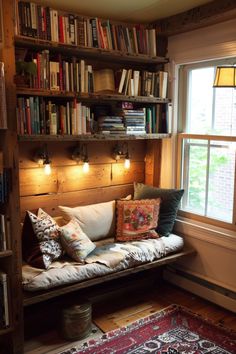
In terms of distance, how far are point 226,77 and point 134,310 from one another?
201 centimetres

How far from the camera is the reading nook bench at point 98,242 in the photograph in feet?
8.07

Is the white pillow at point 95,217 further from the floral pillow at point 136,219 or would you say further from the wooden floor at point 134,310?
the wooden floor at point 134,310

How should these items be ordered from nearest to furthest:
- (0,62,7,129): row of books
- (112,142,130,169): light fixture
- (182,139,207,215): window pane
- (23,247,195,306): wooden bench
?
(0,62,7,129): row of books, (23,247,195,306): wooden bench, (182,139,207,215): window pane, (112,142,130,169): light fixture

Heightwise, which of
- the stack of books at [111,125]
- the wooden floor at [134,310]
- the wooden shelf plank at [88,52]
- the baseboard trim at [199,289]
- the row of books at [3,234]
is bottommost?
the wooden floor at [134,310]

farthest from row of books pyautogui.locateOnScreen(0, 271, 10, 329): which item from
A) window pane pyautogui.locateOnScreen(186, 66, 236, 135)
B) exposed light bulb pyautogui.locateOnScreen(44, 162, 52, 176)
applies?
window pane pyautogui.locateOnScreen(186, 66, 236, 135)

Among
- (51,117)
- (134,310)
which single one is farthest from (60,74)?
(134,310)

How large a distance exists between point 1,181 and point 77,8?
5.26 feet

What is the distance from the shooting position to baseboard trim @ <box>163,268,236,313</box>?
9.74 feet

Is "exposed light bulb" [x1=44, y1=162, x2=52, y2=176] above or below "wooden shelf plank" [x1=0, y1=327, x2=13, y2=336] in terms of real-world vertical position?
above

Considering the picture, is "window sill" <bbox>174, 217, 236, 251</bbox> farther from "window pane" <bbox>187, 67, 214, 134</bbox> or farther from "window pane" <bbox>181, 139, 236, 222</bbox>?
"window pane" <bbox>187, 67, 214, 134</bbox>

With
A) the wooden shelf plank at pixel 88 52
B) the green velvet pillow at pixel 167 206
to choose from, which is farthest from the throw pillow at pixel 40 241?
the wooden shelf plank at pixel 88 52

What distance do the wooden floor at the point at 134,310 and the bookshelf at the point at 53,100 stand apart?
0.75 ft

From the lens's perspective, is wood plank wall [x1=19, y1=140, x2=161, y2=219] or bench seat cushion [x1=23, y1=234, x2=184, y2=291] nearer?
bench seat cushion [x1=23, y1=234, x2=184, y2=291]

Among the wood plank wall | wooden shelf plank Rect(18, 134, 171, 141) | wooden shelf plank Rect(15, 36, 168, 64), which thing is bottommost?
the wood plank wall
